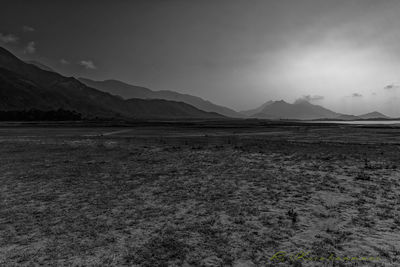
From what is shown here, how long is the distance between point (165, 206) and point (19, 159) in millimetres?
15019

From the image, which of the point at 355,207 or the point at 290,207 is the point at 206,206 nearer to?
the point at 290,207

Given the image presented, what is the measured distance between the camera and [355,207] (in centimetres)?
754

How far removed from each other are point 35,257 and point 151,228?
263 cm

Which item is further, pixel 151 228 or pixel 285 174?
pixel 285 174

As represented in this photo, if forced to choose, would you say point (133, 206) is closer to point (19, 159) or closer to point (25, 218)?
point (25, 218)

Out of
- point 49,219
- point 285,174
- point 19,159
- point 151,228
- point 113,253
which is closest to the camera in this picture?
point 113,253

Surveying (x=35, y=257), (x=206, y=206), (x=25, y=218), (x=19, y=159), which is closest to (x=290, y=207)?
(x=206, y=206)

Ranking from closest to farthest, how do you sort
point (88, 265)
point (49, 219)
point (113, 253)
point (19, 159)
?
1. point (88, 265)
2. point (113, 253)
3. point (49, 219)
4. point (19, 159)

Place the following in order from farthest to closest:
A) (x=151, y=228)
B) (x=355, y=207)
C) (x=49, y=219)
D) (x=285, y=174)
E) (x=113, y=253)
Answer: (x=285, y=174) → (x=355, y=207) → (x=49, y=219) → (x=151, y=228) → (x=113, y=253)

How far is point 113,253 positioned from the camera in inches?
190

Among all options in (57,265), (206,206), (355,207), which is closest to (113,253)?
(57,265)

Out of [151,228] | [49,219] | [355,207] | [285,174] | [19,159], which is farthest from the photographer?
[19,159]

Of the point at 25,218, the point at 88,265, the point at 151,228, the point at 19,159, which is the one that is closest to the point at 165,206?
the point at 151,228

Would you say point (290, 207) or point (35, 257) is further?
point (290, 207)
